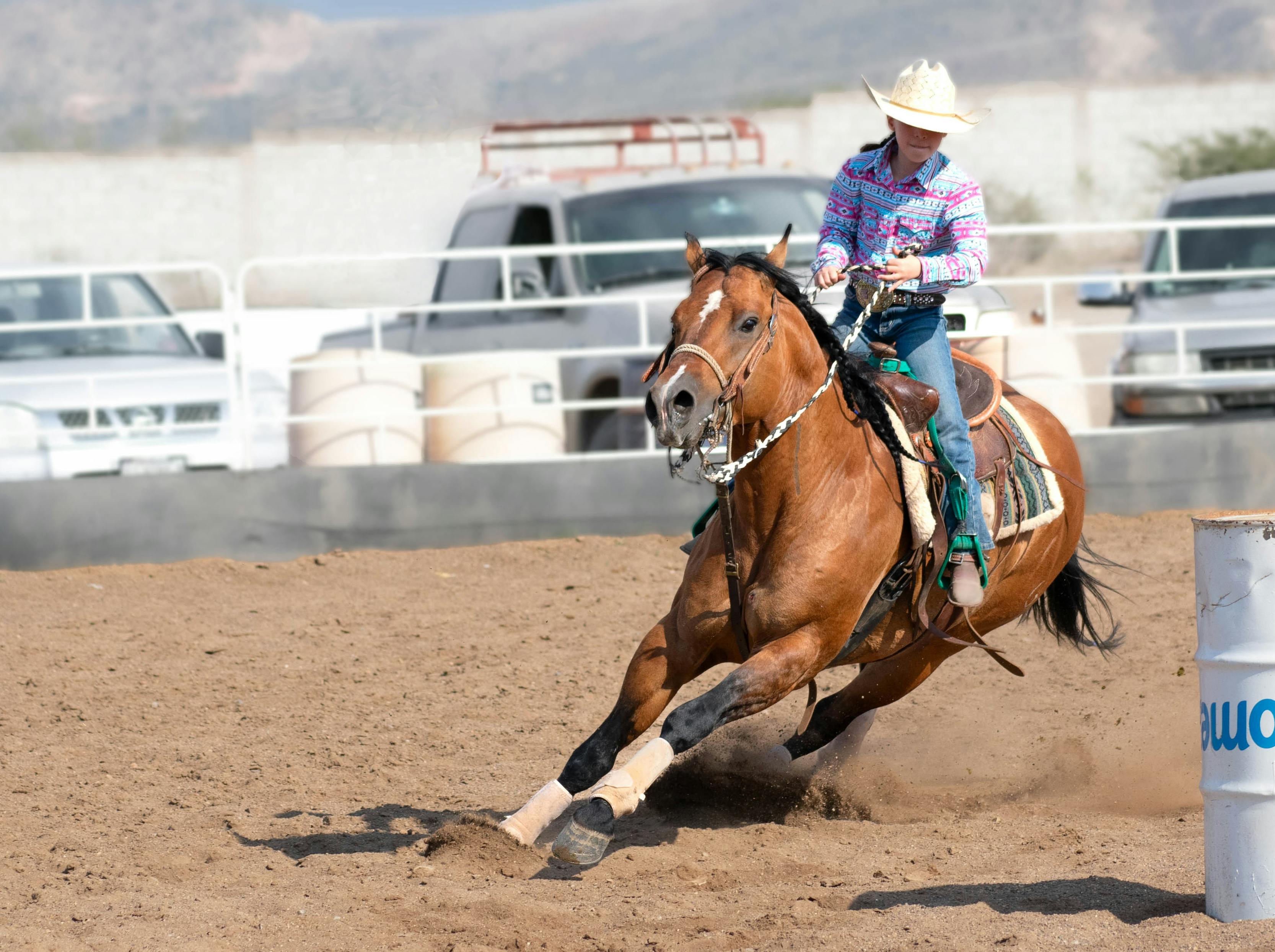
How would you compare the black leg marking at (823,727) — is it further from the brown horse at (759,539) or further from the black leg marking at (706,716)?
the black leg marking at (706,716)

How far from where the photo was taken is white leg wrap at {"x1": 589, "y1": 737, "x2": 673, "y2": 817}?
4.29m

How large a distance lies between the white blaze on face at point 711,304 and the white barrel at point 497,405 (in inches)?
236

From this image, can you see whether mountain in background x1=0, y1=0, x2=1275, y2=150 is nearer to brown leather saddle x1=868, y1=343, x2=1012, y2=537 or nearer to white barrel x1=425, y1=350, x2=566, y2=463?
white barrel x1=425, y1=350, x2=566, y2=463

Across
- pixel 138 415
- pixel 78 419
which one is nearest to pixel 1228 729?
pixel 138 415

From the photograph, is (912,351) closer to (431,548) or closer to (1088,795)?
(1088,795)

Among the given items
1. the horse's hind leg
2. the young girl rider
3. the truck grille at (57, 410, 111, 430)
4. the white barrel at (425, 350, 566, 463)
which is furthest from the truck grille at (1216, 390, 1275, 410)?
the truck grille at (57, 410, 111, 430)

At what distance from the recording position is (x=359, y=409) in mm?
10344

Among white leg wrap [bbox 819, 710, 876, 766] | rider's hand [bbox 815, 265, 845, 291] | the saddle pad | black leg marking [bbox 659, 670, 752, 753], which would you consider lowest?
white leg wrap [bbox 819, 710, 876, 766]

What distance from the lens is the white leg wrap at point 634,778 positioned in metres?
4.29

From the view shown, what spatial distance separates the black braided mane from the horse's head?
7cm

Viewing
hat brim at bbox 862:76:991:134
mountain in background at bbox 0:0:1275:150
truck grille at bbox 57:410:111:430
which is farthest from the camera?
mountain in background at bbox 0:0:1275:150

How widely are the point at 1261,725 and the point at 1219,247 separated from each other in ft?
30.1

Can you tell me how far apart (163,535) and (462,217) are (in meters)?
3.71

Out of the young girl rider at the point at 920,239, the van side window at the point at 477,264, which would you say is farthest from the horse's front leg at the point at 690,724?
the van side window at the point at 477,264
